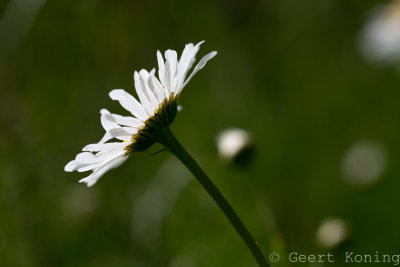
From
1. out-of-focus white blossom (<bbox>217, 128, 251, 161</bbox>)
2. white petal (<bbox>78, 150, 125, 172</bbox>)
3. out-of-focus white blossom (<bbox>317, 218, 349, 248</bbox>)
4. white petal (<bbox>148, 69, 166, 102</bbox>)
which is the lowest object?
out-of-focus white blossom (<bbox>317, 218, 349, 248</bbox>)

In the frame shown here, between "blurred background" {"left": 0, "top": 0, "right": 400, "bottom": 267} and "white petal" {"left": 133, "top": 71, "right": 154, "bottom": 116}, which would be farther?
"blurred background" {"left": 0, "top": 0, "right": 400, "bottom": 267}

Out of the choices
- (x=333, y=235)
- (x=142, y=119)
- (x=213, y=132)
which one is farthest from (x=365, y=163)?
(x=142, y=119)

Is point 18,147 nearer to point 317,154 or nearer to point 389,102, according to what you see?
point 317,154

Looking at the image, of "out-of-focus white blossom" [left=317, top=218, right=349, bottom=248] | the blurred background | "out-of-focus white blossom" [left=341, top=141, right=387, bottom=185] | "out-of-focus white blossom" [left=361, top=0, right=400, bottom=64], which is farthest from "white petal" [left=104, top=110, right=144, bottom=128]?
"out-of-focus white blossom" [left=361, top=0, right=400, bottom=64]

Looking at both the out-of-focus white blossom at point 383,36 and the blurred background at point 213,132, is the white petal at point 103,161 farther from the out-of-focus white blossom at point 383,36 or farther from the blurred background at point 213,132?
the out-of-focus white blossom at point 383,36

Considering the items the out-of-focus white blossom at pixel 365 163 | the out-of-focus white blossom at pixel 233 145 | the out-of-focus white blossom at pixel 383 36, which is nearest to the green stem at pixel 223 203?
the out-of-focus white blossom at pixel 233 145

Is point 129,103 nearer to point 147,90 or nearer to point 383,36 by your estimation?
point 147,90

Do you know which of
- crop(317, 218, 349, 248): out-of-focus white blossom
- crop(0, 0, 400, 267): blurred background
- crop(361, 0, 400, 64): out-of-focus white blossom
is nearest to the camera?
crop(317, 218, 349, 248): out-of-focus white blossom

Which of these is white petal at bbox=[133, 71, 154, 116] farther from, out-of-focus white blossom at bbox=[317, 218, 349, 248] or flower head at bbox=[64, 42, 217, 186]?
out-of-focus white blossom at bbox=[317, 218, 349, 248]

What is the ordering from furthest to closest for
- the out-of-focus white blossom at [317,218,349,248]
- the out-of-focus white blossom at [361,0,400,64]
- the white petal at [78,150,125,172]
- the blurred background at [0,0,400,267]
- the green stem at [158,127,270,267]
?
the out-of-focus white blossom at [361,0,400,64], the blurred background at [0,0,400,267], the out-of-focus white blossom at [317,218,349,248], the white petal at [78,150,125,172], the green stem at [158,127,270,267]
